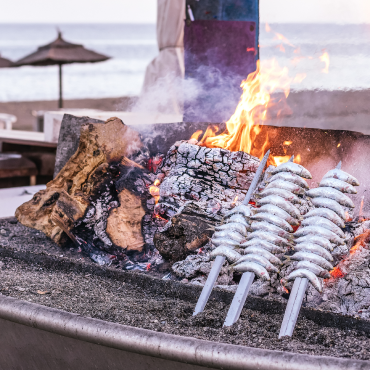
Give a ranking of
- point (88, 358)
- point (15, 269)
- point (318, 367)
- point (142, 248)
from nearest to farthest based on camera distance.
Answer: point (318, 367) → point (88, 358) → point (15, 269) → point (142, 248)

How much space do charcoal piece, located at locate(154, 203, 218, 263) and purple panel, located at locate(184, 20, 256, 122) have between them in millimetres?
1532

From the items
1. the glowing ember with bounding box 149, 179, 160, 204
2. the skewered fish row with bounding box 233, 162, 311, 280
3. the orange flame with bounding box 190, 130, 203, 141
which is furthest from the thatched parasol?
the skewered fish row with bounding box 233, 162, 311, 280

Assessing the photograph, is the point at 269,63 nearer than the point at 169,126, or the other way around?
the point at 169,126

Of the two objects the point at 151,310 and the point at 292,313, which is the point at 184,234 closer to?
the point at 151,310

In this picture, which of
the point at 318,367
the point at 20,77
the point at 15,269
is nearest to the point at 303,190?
the point at 318,367

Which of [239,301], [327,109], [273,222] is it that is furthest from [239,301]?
[327,109]

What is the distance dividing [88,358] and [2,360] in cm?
47

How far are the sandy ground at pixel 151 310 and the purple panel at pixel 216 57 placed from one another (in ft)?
6.29

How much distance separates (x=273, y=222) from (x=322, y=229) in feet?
0.53

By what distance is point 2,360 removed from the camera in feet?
5.56

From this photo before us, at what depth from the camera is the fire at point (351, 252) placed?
2020 millimetres

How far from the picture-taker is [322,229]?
1.50 metres

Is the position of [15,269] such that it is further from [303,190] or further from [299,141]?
[299,141]

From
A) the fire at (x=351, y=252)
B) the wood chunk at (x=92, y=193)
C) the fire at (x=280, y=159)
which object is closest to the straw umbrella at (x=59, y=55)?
the wood chunk at (x=92, y=193)
